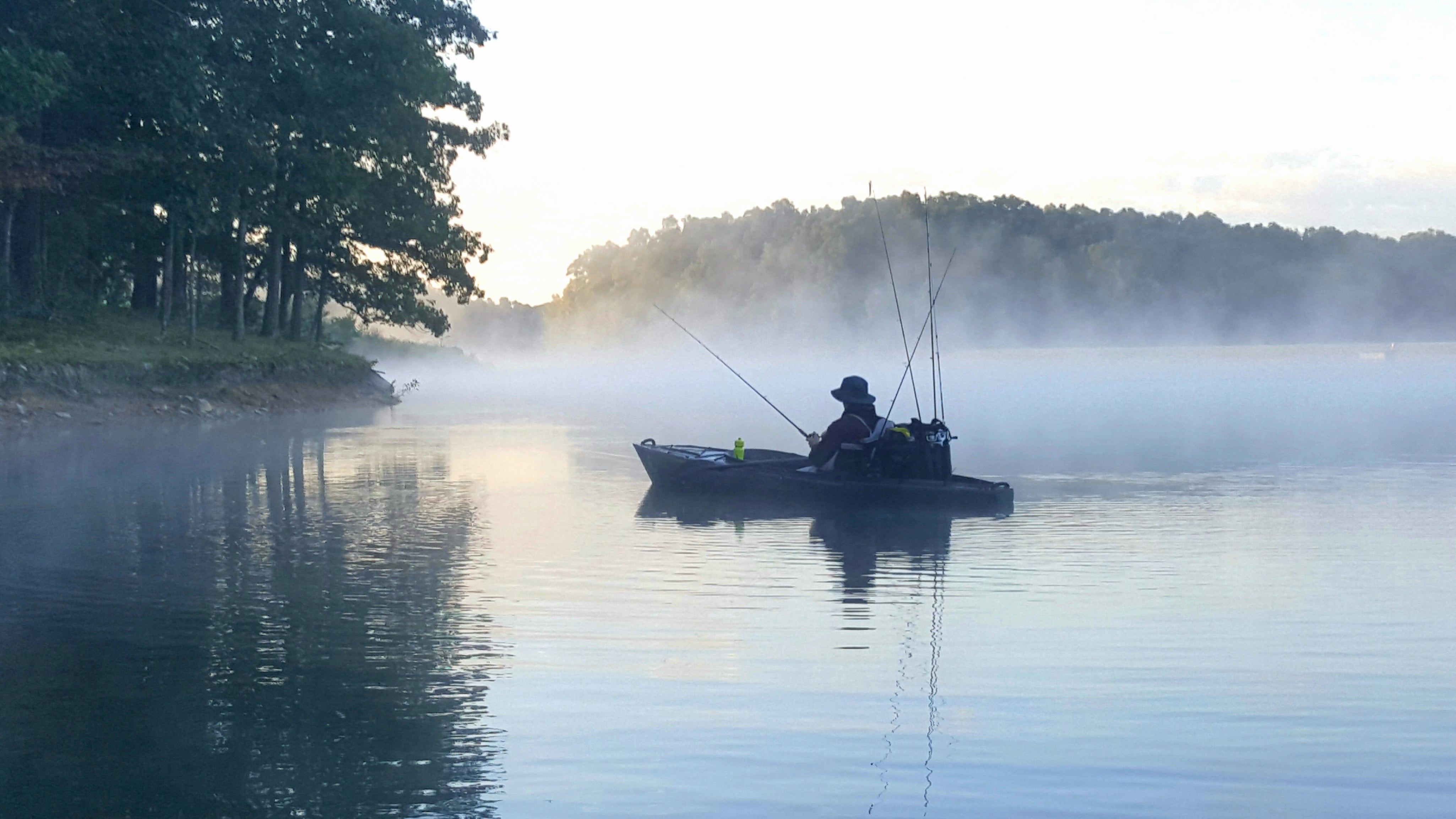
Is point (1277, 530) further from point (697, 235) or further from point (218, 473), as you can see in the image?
point (697, 235)

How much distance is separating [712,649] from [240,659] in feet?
8.96

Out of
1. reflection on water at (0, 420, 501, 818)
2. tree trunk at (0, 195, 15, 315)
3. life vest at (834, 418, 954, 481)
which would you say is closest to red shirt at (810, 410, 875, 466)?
life vest at (834, 418, 954, 481)

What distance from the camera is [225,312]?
137ft

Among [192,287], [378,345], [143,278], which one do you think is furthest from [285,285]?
[378,345]

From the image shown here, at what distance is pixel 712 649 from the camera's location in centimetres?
865

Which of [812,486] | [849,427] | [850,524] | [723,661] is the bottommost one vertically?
[723,661]

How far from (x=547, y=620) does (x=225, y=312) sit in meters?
34.9

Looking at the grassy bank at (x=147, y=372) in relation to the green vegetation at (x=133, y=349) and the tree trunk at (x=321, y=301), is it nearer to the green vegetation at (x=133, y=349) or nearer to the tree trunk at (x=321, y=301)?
the green vegetation at (x=133, y=349)

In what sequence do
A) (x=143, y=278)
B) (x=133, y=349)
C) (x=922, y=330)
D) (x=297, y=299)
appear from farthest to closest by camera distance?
(x=297, y=299) → (x=143, y=278) → (x=133, y=349) → (x=922, y=330)

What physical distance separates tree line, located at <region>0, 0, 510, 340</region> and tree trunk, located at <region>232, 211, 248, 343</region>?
76mm

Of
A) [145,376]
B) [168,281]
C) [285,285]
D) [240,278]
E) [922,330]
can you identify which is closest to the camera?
[922,330]

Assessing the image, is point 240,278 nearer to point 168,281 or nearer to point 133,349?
point 168,281

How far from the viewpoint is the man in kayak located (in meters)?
16.2

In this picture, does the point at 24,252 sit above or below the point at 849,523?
above
